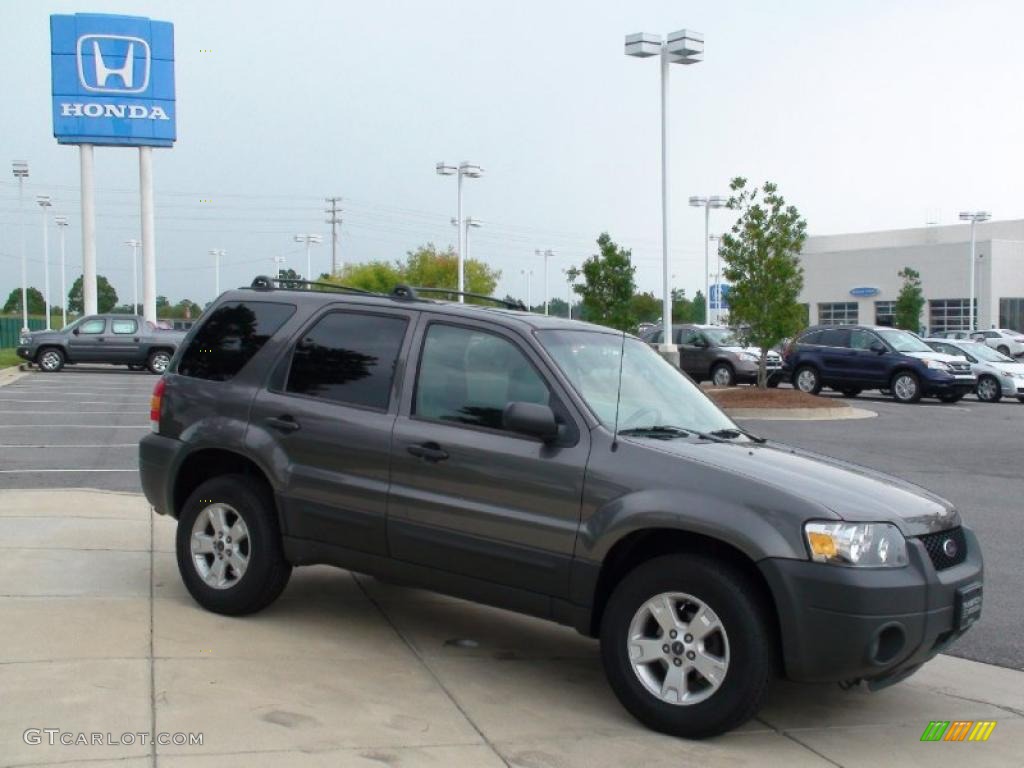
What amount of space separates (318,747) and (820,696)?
8.58ft

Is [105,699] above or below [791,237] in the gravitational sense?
below

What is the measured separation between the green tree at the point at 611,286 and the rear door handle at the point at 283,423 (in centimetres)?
2685

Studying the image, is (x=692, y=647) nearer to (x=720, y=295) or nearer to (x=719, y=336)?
(x=719, y=336)

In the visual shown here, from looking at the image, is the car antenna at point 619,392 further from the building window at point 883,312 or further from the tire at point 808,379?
the building window at point 883,312

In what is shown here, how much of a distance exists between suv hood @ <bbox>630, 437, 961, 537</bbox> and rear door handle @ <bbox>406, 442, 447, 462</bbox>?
3.43 feet

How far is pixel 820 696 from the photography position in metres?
5.90

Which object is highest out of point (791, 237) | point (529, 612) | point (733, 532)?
point (791, 237)

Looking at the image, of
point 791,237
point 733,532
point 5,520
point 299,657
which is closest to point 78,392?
point 791,237

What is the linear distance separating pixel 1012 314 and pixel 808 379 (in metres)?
51.9

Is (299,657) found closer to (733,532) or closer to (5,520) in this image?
(733,532)

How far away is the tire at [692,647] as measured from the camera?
4879mm

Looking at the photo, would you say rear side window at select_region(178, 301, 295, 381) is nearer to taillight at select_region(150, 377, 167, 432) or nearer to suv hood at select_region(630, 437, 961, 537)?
taillight at select_region(150, 377, 167, 432)

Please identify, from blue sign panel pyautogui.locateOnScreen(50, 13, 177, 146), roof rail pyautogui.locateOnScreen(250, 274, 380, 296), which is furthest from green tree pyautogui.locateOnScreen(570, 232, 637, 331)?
roof rail pyautogui.locateOnScreen(250, 274, 380, 296)

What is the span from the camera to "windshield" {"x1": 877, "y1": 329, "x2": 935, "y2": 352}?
2773cm
